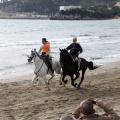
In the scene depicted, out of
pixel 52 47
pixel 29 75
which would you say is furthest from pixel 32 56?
pixel 52 47

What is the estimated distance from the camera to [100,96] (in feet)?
40.5

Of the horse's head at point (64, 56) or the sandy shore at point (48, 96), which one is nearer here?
the sandy shore at point (48, 96)

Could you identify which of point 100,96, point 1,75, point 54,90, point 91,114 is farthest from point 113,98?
point 1,75

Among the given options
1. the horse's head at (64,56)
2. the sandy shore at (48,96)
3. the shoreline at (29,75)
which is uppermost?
the horse's head at (64,56)

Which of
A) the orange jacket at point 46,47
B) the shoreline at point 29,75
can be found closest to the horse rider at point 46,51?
the orange jacket at point 46,47

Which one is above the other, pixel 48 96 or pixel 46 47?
pixel 46 47

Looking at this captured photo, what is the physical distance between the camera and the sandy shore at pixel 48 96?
10.0 m

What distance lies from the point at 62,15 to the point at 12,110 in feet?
584

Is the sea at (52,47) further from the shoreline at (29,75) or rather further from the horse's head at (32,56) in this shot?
the horse's head at (32,56)

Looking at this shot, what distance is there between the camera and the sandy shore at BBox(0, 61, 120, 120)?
1005 cm

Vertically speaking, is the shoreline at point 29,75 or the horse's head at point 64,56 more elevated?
the horse's head at point 64,56

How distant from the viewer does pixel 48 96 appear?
1247 centimetres

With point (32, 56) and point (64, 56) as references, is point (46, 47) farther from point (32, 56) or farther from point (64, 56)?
point (64, 56)

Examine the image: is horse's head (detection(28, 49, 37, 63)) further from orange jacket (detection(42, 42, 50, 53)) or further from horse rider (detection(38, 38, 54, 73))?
orange jacket (detection(42, 42, 50, 53))
